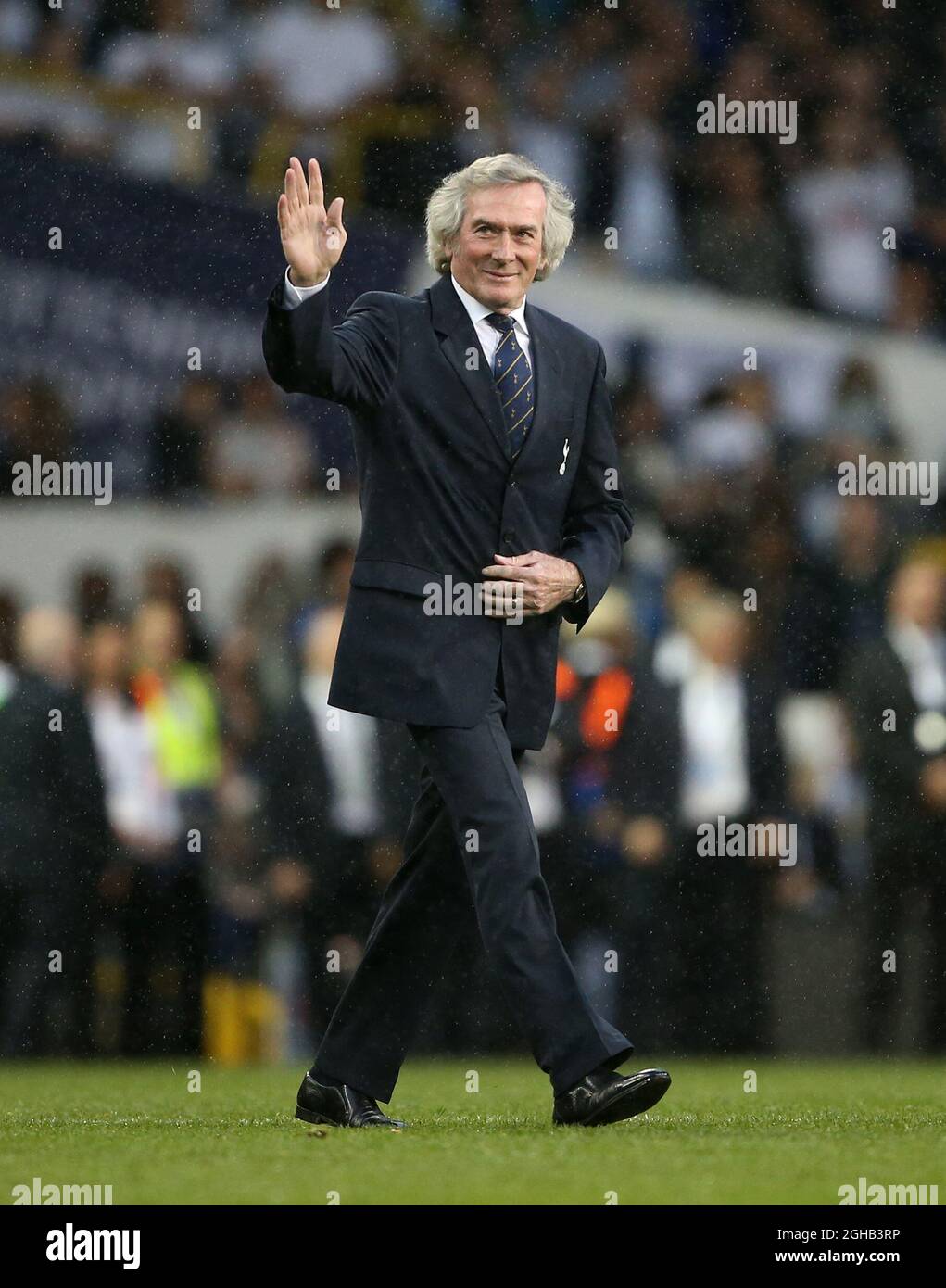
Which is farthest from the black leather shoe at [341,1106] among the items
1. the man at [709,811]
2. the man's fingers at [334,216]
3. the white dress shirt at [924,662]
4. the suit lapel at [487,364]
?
the white dress shirt at [924,662]

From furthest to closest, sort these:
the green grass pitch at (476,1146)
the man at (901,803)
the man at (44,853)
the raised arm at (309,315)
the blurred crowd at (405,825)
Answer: the man at (901,803), the blurred crowd at (405,825), the man at (44,853), the raised arm at (309,315), the green grass pitch at (476,1146)

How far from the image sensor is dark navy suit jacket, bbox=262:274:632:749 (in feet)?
16.3

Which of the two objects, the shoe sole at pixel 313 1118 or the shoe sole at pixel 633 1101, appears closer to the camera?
the shoe sole at pixel 633 1101

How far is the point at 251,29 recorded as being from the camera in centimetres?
1103

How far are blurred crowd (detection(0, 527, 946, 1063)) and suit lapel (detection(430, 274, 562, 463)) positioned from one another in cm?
315

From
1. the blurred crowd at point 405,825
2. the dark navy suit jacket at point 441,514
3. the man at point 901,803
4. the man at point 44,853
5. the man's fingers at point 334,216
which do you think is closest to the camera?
the man's fingers at point 334,216

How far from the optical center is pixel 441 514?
502 cm

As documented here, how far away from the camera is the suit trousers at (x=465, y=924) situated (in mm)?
4762

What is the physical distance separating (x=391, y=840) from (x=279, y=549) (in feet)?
4.95

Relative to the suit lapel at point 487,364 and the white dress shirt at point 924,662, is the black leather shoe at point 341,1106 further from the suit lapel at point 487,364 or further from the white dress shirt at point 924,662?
the white dress shirt at point 924,662

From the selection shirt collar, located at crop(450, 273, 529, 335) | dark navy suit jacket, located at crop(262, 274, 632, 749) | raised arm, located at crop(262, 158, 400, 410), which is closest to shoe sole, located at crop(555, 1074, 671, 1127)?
dark navy suit jacket, located at crop(262, 274, 632, 749)

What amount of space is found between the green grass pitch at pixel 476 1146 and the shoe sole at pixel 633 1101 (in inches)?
1.8

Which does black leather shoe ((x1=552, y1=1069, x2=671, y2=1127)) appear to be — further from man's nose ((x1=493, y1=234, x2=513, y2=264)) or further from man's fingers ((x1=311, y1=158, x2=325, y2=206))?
man's fingers ((x1=311, y1=158, x2=325, y2=206))
